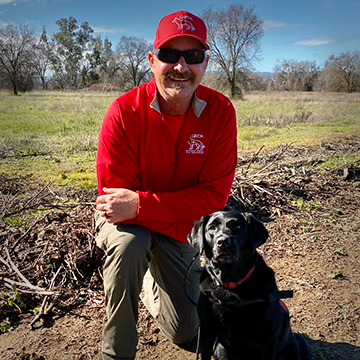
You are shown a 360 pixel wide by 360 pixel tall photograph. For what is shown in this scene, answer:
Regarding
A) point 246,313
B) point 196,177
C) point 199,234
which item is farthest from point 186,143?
point 246,313

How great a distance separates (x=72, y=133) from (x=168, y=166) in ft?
27.1

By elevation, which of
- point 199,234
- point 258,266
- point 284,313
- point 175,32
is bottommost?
point 284,313

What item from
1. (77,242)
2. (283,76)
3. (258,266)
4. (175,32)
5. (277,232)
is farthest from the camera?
(283,76)

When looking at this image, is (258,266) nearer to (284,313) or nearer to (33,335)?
(284,313)

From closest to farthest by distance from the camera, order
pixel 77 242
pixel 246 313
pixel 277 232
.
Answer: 1. pixel 246 313
2. pixel 77 242
3. pixel 277 232

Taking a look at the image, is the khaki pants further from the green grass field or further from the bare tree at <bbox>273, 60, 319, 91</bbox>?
the bare tree at <bbox>273, 60, 319, 91</bbox>

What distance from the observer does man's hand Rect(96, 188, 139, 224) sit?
2.24 metres

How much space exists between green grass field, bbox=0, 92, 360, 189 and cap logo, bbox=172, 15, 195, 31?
358cm

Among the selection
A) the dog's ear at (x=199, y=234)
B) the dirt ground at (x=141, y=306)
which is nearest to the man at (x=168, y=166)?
the dog's ear at (x=199, y=234)

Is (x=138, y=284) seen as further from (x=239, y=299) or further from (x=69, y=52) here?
(x=69, y=52)

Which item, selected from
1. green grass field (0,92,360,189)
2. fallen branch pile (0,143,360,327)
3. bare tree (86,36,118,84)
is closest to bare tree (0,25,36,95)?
green grass field (0,92,360,189)

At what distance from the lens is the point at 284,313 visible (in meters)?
1.94

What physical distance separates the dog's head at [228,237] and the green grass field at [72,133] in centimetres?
367

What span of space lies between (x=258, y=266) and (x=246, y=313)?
33 centimetres
